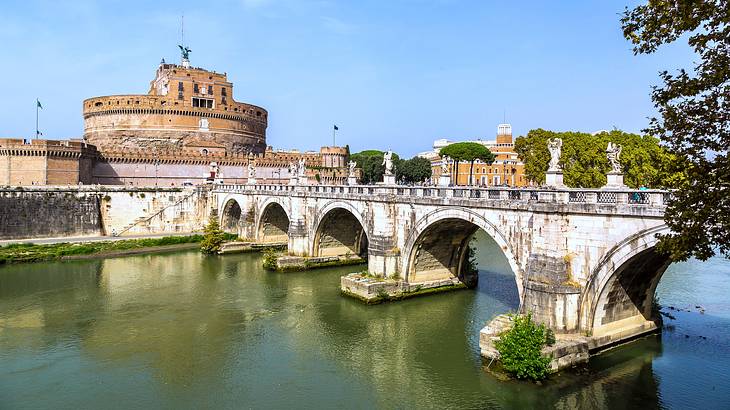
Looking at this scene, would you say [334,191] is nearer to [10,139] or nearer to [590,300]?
[590,300]

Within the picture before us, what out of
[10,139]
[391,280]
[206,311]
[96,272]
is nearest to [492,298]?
[391,280]

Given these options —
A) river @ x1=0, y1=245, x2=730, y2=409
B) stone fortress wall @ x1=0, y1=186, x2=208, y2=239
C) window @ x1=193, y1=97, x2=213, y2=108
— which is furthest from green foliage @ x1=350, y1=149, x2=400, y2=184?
river @ x1=0, y1=245, x2=730, y2=409

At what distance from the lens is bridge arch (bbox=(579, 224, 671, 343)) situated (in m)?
14.5

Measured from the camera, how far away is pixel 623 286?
1619 centimetres

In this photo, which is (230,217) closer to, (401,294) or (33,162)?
(33,162)

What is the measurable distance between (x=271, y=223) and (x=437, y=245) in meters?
20.4

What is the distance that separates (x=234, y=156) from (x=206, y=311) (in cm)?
4581

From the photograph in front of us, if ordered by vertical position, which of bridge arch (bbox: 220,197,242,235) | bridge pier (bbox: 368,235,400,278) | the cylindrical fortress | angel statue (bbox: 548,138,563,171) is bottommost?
bridge pier (bbox: 368,235,400,278)

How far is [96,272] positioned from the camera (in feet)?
107

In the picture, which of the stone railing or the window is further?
the window

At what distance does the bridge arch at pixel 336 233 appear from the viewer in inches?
1254

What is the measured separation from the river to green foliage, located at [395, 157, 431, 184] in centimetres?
5564

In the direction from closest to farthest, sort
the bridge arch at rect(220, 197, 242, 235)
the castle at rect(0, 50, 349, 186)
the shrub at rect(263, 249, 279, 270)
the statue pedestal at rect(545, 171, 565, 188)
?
the statue pedestal at rect(545, 171, 565, 188)
the shrub at rect(263, 249, 279, 270)
the bridge arch at rect(220, 197, 242, 235)
the castle at rect(0, 50, 349, 186)

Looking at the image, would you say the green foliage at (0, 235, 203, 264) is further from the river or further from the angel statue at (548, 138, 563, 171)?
the angel statue at (548, 138, 563, 171)
